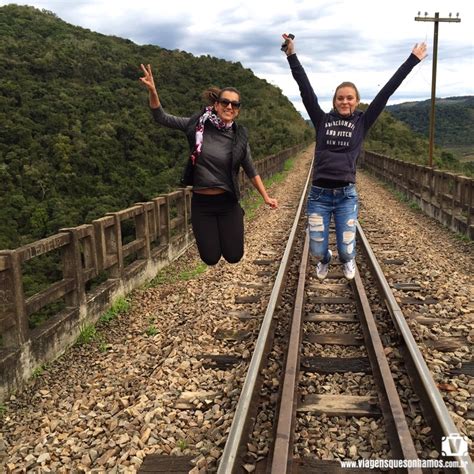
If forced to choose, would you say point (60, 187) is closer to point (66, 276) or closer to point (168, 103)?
point (168, 103)

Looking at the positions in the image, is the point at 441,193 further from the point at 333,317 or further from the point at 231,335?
the point at 231,335

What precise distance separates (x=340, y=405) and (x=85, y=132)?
51.0m

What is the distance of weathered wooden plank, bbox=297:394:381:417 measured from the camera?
3.67 m

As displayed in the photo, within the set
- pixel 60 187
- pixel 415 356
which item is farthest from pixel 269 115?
pixel 415 356

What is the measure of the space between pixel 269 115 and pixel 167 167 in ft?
118

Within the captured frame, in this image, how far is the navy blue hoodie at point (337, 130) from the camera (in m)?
4.66

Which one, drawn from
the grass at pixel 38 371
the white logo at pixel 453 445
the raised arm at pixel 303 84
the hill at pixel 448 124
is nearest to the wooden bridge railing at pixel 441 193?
the raised arm at pixel 303 84

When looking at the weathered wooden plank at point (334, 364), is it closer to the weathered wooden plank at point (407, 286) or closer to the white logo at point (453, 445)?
the white logo at point (453, 445)

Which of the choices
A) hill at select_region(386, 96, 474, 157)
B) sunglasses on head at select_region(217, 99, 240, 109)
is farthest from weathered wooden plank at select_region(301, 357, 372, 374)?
hill at select_region(386, 96, 474, 157)

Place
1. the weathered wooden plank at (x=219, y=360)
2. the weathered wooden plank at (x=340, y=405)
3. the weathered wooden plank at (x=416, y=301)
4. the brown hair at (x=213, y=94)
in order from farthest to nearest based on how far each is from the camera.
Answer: the weathered wooden plank at (x=416, y=301), the weathered wooden plank at (x=219, y=360), the brown hair at (x=213, y=94), the weathered wooden plank at (x=340, y=405)

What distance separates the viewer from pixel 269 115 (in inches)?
3034

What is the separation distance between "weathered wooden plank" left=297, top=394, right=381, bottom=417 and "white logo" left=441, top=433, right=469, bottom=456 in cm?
60

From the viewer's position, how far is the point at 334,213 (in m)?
5.15

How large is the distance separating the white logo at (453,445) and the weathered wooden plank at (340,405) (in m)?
0.60
